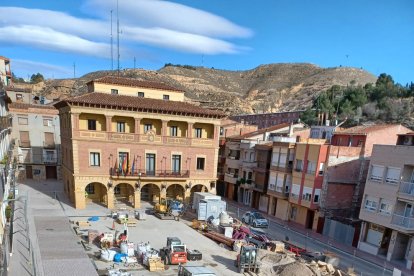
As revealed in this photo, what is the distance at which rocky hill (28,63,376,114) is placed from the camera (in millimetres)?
121688

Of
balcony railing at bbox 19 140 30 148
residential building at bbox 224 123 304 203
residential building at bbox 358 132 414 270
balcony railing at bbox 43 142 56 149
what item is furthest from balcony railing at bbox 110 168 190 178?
balcony railing at bbox 19 140 30 148

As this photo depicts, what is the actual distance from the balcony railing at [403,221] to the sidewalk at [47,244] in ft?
84.9

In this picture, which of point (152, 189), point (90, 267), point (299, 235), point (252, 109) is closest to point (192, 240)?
point (90, 267)

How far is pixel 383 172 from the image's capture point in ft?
96.0

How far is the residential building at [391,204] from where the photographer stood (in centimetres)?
2714

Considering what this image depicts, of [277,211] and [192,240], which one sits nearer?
[192,240]

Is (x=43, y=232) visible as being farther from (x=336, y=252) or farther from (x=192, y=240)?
(x=336, y=252)

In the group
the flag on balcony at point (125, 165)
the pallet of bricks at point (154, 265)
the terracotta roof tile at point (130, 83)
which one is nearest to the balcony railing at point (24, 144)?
the terracotta roof tile at point (130, 83)

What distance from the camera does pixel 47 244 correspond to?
25.6 metres

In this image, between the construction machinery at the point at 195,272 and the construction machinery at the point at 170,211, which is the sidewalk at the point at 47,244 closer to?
the construction machinery at the point at 195,272

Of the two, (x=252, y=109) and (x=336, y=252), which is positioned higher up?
(x=252, y=109)

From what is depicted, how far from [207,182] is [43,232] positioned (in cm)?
2117

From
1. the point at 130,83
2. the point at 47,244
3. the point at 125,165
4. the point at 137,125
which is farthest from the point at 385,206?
the point at 130,83

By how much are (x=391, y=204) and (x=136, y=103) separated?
1177 inches
